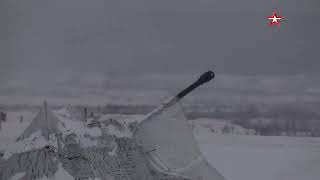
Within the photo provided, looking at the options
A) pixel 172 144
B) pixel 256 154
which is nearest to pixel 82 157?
pixel 172 144

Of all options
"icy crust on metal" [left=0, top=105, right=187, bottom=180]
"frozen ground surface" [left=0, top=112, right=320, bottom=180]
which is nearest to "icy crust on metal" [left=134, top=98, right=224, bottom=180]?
"icy crust on metal" [left=0, top=105, right=187, bottom=180]

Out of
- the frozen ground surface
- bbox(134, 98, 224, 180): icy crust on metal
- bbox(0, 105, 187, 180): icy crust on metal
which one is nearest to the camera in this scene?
bbox(0, 105, 187, 180): icy crust on metal

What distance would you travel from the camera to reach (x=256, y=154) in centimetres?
691

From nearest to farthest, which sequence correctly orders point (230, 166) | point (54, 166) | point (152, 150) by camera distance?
point (54, 166), point (152, 150), point (230, 166)

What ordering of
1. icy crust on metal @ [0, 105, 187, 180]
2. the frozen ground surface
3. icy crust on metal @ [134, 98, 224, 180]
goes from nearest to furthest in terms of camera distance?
icy crust on metal @ [0, 105, 187, 180] < icy crust on metal @ [134, 98, 224, 180] < the frozen ground surface

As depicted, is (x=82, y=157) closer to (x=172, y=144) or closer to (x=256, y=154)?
(x=172, y=144)

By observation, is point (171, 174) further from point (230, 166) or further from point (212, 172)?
point (230, 166)

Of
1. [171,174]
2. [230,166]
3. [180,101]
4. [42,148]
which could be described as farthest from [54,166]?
[230,166]

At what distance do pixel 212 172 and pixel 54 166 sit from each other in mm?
1267

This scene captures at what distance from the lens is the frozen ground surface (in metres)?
5.93

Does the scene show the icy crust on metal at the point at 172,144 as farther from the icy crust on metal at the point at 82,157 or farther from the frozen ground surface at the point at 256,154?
the frozen ground surface at the point at 256,154

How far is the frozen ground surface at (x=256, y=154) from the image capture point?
5930 millimetres

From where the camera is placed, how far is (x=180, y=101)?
164 inches

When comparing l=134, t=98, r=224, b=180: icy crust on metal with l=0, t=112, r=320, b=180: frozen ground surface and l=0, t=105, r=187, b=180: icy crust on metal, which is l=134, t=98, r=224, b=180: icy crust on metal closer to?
l=0, t=105, r=187, b=180: icy crust on metal
